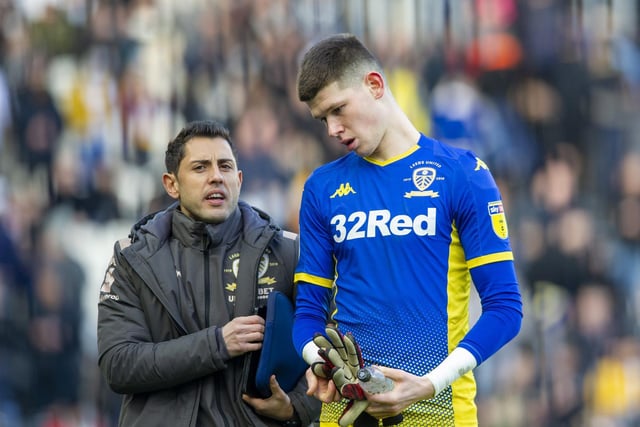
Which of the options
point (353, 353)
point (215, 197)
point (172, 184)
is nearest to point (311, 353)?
point (353, 353)

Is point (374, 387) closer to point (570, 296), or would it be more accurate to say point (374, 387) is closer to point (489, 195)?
point (489, 195)

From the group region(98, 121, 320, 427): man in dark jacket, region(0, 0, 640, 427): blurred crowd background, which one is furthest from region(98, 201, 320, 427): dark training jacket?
region(0, 0, 640, 427): blurred crowd background

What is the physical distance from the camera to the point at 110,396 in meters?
7.52

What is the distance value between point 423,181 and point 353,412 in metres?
0.74

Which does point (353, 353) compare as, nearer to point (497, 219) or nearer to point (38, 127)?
point (497, 219)

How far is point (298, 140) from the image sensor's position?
7855 millimetres

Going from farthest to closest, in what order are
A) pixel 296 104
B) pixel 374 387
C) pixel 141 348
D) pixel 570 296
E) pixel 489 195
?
pixel 296 104
pixel 570 296
pixel 141 348
pixel 489 195
pixel 374 387

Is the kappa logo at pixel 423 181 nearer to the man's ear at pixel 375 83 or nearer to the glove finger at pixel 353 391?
the man's ear at pixel 375 83

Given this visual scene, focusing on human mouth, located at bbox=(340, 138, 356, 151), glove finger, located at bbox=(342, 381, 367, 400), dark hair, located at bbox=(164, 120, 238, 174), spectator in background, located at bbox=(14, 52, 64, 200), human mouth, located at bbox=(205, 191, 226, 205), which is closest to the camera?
glove finger, located at bbox=(342, 381, 367, 400)

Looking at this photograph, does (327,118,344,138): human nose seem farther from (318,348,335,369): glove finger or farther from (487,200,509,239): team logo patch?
(318,348,335,369): glove finger

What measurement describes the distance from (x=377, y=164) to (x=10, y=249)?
4.89 metres

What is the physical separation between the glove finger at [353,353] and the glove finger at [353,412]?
0.09 metres

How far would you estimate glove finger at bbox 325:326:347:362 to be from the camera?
3080 millimetres

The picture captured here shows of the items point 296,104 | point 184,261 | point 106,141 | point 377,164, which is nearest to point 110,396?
point 106,141
